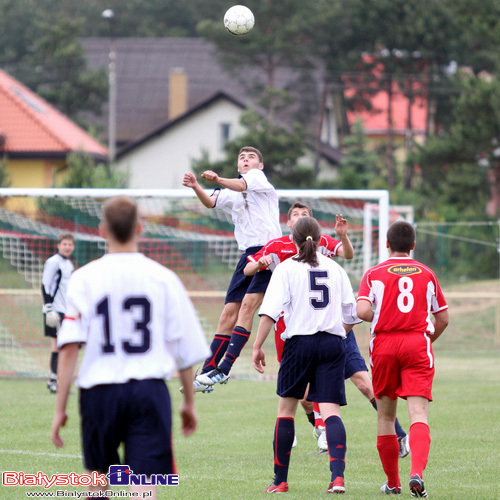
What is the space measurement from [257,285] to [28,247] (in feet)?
35.2

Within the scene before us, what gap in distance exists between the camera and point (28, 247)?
1852cm

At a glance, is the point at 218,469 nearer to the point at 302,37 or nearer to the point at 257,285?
the point at 257,285

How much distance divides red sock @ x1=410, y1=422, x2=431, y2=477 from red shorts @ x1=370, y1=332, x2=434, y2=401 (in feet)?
0.72

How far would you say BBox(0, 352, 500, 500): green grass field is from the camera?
7039 millimetres

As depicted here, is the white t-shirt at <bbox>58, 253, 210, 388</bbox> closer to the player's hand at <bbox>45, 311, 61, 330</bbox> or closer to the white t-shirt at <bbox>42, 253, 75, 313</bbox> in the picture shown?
the player's hand at <bbox>45, 311, 61, 330</bbox>

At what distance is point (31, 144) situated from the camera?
33062mm

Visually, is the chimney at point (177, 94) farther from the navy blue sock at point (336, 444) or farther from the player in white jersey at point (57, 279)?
the navy blue sock at point (336, 444)

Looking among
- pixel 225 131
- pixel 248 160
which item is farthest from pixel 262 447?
pixel 225 131

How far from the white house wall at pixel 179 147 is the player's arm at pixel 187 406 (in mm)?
38332

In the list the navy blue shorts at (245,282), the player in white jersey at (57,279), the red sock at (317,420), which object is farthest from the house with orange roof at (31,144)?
the red sock at (317,420)

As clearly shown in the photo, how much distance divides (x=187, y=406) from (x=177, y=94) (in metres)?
43.7

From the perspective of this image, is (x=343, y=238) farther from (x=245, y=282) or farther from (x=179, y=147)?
(x=179, y=147)

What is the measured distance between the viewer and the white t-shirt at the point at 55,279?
1305 cm

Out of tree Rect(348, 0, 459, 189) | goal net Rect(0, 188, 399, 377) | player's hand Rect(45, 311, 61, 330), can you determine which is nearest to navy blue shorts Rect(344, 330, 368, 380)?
player's hand Rect(45, 311, 61, 330)
